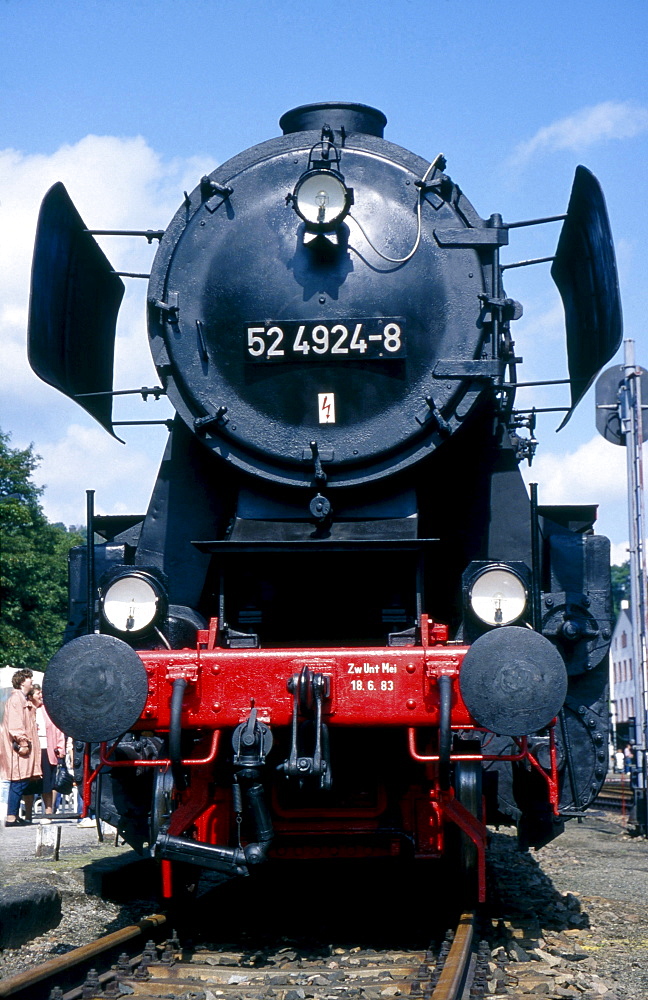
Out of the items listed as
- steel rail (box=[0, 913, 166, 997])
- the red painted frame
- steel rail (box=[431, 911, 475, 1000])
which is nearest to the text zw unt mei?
the red painted frame

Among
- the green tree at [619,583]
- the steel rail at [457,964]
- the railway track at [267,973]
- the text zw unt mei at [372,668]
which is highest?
the green tree at [619,583]

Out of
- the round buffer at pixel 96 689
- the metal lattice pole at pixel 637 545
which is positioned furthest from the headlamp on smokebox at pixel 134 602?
the metal lattice pole at pixel 637 545

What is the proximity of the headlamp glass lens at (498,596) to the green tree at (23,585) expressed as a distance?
869 inches

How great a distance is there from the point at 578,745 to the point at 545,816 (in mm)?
337

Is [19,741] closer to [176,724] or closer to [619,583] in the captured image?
[176,724]

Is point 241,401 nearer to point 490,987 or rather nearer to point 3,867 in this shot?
point 490,987

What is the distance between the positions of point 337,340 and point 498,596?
4.28 ft

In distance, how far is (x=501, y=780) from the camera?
16.1 feet

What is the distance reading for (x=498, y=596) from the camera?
4617 mm

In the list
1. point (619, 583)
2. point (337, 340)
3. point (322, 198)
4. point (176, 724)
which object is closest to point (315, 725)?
point (176, 724)

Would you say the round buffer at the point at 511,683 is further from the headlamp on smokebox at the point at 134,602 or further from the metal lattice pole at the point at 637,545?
the metal lattice pole at the point at 637,545

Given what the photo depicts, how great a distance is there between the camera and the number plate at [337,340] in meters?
5.01

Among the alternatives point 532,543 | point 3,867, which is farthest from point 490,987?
point 3,867

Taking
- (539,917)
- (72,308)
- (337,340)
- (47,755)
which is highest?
(72,308)
